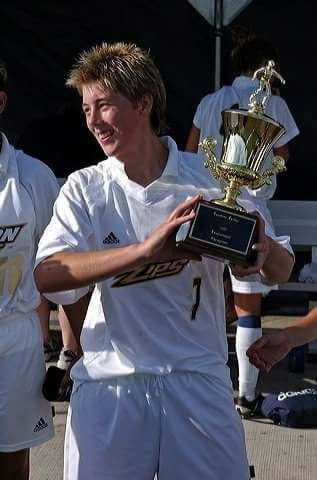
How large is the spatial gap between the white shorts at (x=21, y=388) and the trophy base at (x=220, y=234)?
2.73 feet

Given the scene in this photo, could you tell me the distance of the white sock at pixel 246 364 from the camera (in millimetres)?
4941

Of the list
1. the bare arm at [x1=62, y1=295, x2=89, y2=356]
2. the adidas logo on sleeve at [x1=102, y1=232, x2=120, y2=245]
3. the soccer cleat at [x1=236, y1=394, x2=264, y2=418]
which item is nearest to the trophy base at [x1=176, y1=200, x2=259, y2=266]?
the adidas logo on sleeve at [x1=102, y1=232, x2=120, y2=245]

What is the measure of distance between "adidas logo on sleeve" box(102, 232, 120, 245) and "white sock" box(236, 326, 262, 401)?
8.42ft

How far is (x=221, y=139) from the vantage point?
517 centimetres

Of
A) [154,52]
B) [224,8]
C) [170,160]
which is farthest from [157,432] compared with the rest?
[154,52]

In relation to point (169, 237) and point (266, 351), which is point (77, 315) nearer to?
point (266, 351)

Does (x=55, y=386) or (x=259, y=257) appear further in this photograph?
(x=55, y=386)

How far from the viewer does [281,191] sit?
7199 millimetres

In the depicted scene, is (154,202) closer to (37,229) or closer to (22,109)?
(37,229)

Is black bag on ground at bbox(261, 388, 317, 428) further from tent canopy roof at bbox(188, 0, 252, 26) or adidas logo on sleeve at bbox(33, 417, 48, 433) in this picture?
tent canopy roof at bbox(188, 0, 252, 26)

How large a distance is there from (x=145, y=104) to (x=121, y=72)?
107 millimetres

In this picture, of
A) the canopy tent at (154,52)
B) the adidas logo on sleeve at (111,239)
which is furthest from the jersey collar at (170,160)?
the canopy tent at (154,52)

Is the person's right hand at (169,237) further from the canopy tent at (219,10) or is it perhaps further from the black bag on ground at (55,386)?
the canopy tent at (219,10)

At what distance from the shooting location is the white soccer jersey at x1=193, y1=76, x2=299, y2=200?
5.18 metres
